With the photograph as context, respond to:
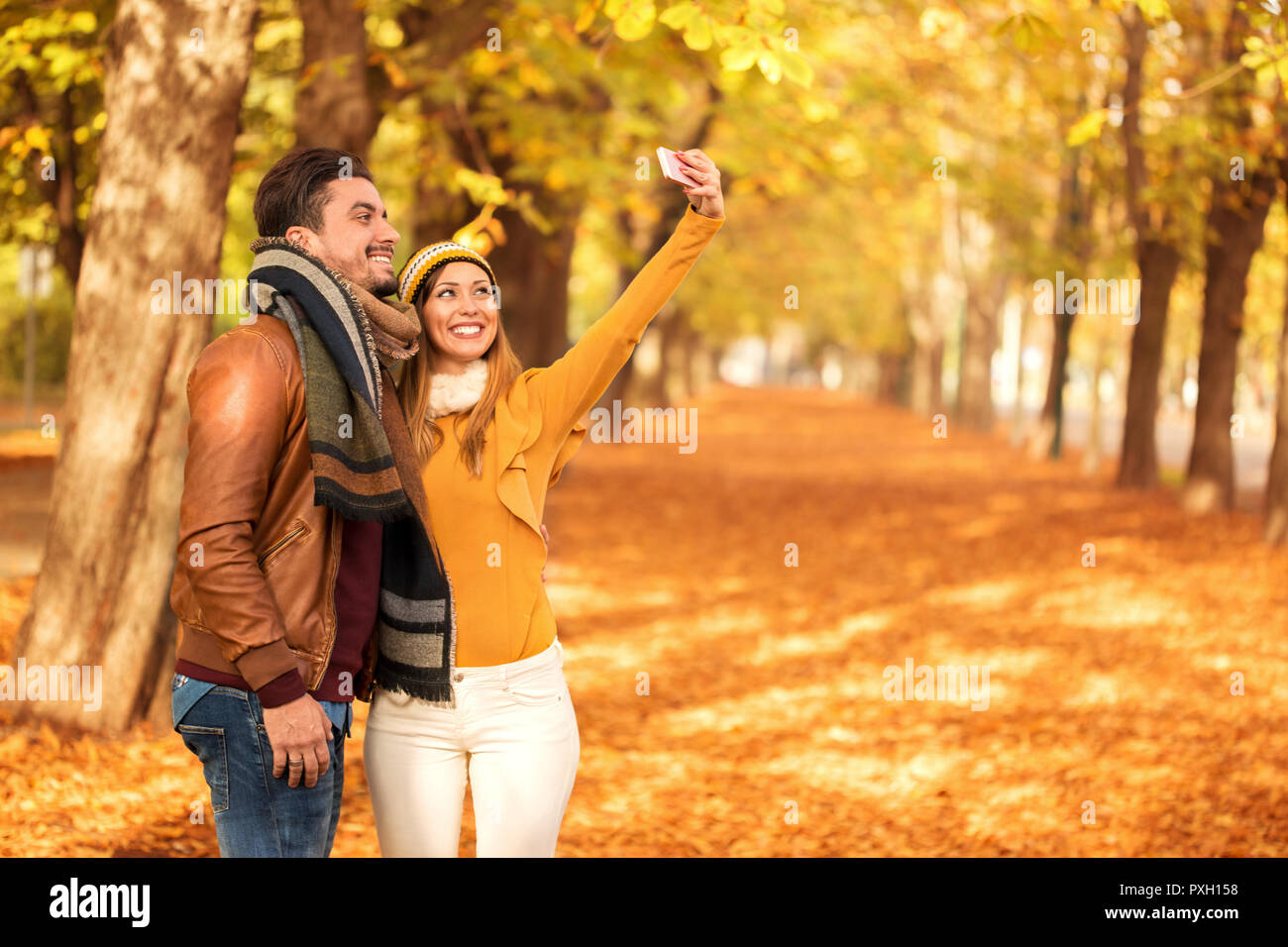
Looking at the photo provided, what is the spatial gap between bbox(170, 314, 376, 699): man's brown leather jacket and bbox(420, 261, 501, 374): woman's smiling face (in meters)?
0.48

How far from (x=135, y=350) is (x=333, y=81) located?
2.39 meters

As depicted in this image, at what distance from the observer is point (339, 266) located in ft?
9.00

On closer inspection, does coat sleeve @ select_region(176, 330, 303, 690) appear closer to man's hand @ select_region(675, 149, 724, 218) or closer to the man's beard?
the man's beard

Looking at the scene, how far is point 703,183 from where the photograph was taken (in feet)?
9.91

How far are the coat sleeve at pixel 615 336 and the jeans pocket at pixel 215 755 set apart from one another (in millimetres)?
1070

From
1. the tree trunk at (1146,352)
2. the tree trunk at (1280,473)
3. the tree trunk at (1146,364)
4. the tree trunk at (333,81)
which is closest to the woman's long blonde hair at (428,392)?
the tree trunk at (333,81)

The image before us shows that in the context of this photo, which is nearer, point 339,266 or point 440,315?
point 339,266

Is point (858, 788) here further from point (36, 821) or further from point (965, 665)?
point (36, 821)

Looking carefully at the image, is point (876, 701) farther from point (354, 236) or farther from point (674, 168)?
point (354, 236)

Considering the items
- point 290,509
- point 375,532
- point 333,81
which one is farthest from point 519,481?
point 333,81

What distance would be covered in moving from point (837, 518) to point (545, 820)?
1443 cm

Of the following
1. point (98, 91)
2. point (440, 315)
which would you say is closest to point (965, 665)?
point (440, 315)

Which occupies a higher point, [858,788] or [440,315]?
[440,315]

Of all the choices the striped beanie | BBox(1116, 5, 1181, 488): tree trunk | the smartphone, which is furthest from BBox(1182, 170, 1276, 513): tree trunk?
the striped beanie
